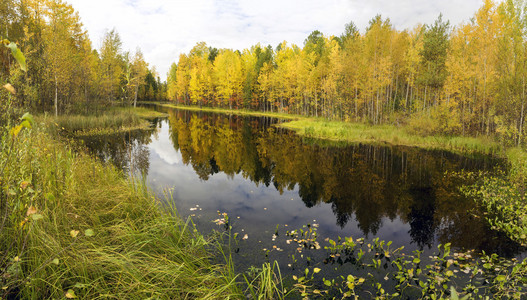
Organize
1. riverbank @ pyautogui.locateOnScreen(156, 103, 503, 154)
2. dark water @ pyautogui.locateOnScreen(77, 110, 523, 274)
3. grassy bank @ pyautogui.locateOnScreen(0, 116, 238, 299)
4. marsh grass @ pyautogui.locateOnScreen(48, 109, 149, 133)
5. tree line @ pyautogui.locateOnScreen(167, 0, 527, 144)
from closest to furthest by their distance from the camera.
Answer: grassy bank @ pyautogui.locateOnScreen(0, 116, 238, 299)
dark water @ pyautogui.locateOnScreen(77, 110, 523, 274)
tree line @ pyautogui.locateOnScreen(167, 0, 527, 144)
riverbank @ pyautogui.locateOnScreen(156, 103, 503, 154)
marsh grass @ pyautogui.locateOnScreen(48, 109, 149, 133)

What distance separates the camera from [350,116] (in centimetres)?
3769

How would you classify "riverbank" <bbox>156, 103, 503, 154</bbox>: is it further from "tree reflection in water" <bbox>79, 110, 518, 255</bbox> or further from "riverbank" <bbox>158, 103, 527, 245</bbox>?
"tree reflection in water" <bbox>79, 110, 518, 255</bbox>

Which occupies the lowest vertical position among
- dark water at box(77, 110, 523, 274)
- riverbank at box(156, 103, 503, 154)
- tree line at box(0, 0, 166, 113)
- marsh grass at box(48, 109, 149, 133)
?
dark water at box(77, 110, 523, 274)

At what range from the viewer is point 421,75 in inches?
1115

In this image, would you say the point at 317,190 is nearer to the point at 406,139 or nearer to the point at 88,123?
the point at 406,139

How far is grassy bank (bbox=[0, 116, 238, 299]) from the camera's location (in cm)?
348

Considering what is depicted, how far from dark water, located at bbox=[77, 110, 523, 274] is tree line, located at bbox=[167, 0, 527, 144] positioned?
613cm

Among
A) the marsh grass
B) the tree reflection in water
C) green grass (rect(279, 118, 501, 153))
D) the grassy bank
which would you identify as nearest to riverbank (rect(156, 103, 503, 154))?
green grass (rect(279, 118, 501, 153))

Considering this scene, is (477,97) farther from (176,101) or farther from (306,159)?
(176,101)

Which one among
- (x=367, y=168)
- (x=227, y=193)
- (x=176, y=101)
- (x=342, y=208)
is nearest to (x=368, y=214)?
(x=342, y=208)

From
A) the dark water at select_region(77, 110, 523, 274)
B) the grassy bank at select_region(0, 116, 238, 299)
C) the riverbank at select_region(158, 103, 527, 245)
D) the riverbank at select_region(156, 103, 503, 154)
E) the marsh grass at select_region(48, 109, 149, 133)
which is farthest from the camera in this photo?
the marsh grass at select_region(48, 109, 149, 133)

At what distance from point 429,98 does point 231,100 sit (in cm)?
4417

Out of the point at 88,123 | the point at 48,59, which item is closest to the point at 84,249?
the point at 88,123

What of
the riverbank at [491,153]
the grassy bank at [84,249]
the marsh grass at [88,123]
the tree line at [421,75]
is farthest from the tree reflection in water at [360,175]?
the tree line at [421,75]
